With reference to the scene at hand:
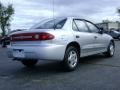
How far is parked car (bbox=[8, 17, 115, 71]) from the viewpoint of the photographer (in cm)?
652

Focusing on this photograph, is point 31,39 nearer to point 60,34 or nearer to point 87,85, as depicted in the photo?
point 60,34

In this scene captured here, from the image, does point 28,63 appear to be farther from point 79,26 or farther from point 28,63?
point 79,26

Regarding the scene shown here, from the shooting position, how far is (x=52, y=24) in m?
7.44

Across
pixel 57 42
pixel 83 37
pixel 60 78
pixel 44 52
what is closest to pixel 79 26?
pixel 83 37

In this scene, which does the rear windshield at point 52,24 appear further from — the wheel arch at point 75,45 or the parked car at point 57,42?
the wheel arch at point 75,45

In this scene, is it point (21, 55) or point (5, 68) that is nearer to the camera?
point (21, 55)

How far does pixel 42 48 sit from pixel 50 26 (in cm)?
111

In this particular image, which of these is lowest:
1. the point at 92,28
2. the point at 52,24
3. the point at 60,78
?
the point at 60,78

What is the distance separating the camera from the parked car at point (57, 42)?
21.4ft

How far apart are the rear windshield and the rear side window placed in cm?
38

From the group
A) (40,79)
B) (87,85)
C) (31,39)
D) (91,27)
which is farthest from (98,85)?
(91,27)

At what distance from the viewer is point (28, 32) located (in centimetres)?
677

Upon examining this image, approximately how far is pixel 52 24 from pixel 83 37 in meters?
1.04

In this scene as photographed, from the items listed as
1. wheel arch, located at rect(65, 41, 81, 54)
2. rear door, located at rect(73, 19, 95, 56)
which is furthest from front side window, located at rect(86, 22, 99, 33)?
wheel arch, located at rect(65, 41, 81, 54)
